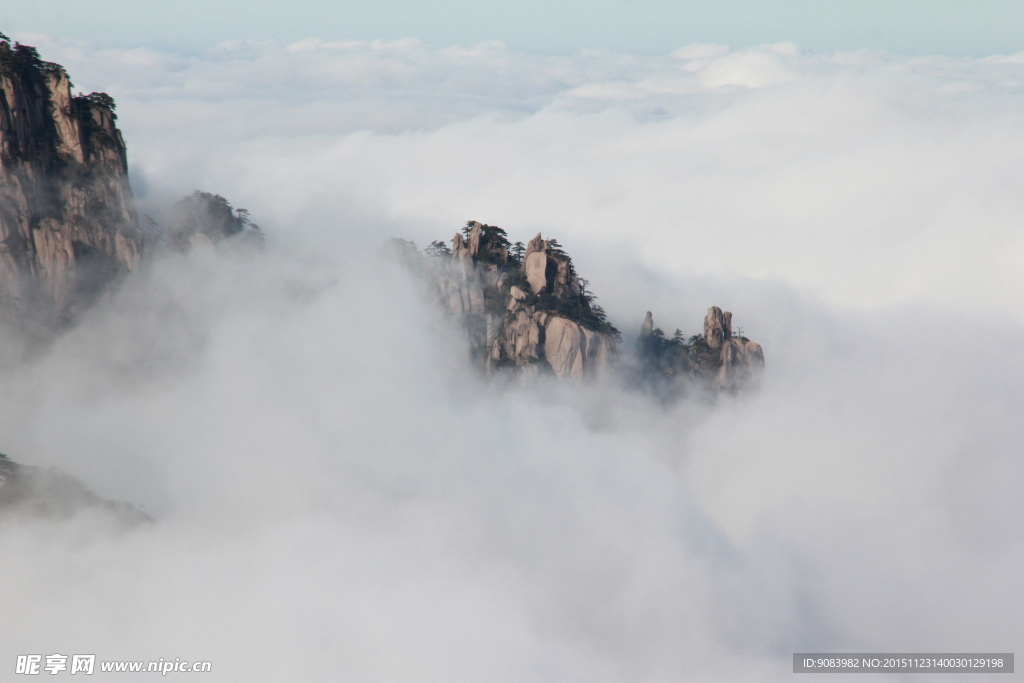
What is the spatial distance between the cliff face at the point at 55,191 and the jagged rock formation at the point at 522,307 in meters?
38.8

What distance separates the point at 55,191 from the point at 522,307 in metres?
53.0

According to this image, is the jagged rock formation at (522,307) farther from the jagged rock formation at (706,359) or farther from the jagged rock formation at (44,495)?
the jagged rock formation at (44,495)

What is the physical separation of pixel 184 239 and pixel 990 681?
108 meters

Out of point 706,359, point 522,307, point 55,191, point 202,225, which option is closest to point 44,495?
point 55,191

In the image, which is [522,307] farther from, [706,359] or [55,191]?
[55,191]

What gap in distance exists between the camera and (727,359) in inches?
4092

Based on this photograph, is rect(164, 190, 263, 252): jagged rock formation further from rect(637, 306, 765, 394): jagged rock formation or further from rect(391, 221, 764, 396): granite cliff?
rect(637, 306, 765, 394): jagged rock formation

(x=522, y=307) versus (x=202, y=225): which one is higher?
(x=202, y=225)

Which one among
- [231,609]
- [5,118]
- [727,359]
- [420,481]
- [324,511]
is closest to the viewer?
[231,609]

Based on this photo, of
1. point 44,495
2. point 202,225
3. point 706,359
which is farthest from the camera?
point 706,359

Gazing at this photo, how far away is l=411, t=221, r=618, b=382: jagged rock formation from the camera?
96938 mm

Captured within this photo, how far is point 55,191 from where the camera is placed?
85250mm

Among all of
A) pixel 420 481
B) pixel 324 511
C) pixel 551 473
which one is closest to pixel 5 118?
pixel 324 511

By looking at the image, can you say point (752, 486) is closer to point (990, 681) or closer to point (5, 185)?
point (990, 681)
